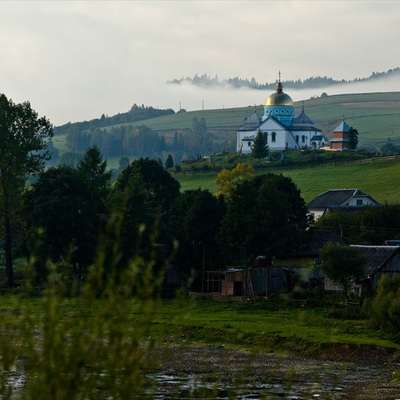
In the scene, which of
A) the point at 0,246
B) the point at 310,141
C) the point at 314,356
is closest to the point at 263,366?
the point at 314,356

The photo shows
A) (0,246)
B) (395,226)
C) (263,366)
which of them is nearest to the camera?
(263,366)

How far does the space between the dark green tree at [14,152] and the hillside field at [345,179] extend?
46117 millimetres

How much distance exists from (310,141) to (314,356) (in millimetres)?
117008

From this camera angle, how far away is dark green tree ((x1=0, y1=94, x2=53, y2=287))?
69938mm

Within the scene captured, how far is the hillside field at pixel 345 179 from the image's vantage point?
4488 inches

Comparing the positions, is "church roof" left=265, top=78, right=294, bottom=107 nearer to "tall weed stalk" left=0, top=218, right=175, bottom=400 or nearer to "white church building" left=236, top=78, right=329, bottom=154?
"white church building" left=236, top=78, right=329, bottom=154

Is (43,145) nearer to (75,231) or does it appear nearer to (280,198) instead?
(75,231)

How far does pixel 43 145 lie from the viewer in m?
74.2

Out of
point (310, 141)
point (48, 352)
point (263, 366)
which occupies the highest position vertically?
point (310, 141)

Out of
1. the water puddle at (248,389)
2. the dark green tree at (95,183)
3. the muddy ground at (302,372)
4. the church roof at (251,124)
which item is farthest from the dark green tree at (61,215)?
the church roof at (251,124)

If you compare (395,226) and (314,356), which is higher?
(395,226)

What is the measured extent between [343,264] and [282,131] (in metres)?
97.7

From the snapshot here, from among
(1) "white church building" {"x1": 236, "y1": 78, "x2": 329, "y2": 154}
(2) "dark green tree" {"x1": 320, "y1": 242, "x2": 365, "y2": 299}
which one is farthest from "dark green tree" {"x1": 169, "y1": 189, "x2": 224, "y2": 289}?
(1) "white church building" {"x1": 236, "y1": 78, "x2": 329, "y2": 154}

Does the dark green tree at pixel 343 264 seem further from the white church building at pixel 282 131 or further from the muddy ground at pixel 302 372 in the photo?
the white church building at pixel 282 131
